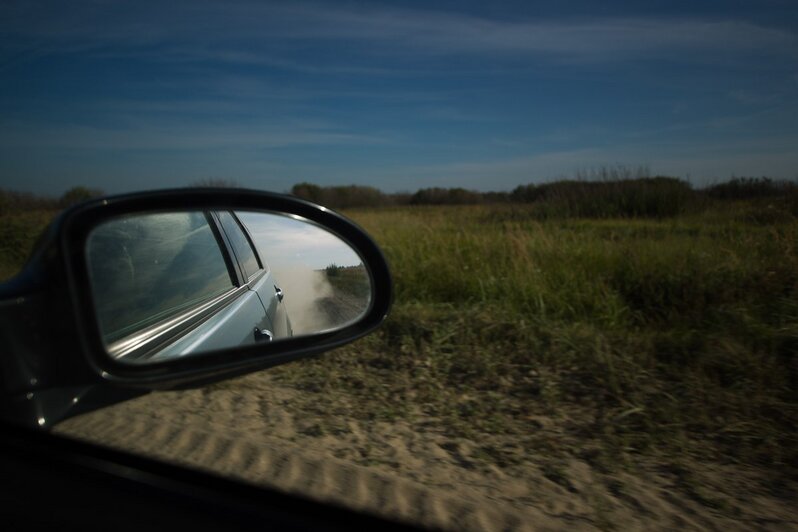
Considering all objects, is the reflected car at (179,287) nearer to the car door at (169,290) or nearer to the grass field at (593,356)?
the car door at (169,290)

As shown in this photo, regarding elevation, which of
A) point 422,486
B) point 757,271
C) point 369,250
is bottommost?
point 422,486

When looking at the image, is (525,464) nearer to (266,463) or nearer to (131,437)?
(266,463)

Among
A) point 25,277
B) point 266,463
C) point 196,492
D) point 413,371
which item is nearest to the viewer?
point 25,277

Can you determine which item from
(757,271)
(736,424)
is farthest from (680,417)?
(757,271)

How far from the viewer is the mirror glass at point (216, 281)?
194 cm

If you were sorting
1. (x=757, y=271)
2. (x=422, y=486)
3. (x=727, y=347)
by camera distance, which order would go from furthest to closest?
(x=757, y=271) → (x=727, y=347) → (x=422, y=486)

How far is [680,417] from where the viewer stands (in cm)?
306

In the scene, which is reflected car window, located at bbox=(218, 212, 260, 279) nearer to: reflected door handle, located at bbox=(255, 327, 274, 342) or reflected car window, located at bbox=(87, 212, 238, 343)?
reflected car window, located at bbox=(87, 212, 238, 343)

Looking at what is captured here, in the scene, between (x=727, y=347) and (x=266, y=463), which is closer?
(x=266, y=463)

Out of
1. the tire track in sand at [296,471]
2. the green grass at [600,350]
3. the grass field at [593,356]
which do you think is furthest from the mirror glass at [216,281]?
the green grass at [600,350]

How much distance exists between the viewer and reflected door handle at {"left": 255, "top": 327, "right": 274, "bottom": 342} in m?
2.40

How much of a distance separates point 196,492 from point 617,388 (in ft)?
8.24

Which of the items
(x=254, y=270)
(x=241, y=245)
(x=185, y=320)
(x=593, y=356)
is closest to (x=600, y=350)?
(x=593, y=356)

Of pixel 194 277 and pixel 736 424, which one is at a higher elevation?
pixel 194 277
